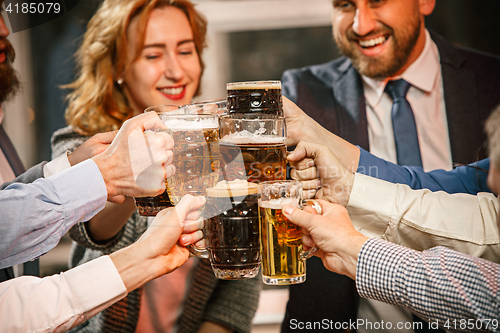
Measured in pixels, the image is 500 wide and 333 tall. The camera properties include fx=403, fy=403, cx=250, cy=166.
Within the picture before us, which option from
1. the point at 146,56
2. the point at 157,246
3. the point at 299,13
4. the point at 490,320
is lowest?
the point at 490,320

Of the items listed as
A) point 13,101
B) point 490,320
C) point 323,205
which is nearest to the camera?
point 490,320

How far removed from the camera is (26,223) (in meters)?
1.13

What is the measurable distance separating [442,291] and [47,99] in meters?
2.11

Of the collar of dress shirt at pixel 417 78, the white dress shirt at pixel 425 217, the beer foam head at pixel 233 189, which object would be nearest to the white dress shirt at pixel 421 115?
the collar of dress shirt at pixel 417 78

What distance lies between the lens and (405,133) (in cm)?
201

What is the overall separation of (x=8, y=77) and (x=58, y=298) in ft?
4.33

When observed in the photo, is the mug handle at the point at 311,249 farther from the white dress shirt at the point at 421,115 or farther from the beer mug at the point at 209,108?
the white dress shirt at the point at 421,115

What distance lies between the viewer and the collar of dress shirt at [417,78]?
202cm

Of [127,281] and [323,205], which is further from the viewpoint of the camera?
[323,205]

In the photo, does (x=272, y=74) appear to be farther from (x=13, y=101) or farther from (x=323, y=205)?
(x=13, y=101)

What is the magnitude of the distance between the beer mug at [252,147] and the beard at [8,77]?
4.35 feet

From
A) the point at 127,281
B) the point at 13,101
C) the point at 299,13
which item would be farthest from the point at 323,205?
the point at 13,101

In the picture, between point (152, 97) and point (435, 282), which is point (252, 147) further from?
point (152, 97)

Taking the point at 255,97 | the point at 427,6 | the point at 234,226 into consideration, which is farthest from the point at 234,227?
the point at 427,6
